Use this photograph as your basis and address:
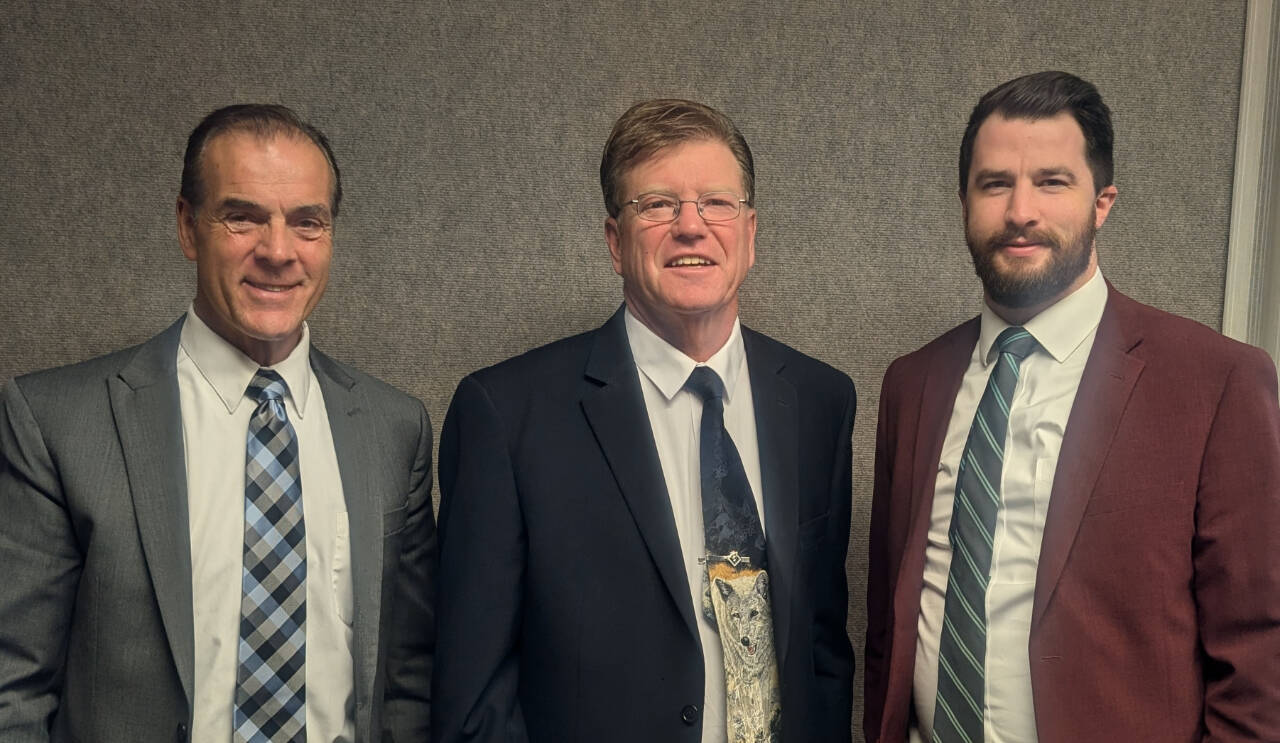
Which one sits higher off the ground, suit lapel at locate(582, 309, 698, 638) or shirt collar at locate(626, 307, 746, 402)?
shirt collar at locate(626, 307, 746, 402)

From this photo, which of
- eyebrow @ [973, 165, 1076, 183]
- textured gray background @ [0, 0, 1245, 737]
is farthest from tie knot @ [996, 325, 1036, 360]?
textured gray background @ [0, 0, 1245, 737]

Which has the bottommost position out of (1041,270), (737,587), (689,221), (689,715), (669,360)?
(689,715)

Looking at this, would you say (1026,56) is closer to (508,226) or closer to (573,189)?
(573,189)

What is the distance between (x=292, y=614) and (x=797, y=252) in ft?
4.48

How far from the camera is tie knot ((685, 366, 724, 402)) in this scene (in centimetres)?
180

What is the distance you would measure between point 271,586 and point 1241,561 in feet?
4.71

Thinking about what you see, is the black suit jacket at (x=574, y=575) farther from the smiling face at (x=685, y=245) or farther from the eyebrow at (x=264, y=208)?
the eyebrow at (x=264, y=208)

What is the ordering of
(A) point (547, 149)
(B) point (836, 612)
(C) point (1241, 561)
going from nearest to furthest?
(C) point (1241, 561)
(B) point (836, 612)
(A) point (547, 149)

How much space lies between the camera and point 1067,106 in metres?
1.72

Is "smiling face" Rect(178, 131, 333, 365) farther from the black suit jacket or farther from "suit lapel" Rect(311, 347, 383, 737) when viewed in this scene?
the black suit jacket

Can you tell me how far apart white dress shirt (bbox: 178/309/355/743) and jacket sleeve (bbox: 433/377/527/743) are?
160mm

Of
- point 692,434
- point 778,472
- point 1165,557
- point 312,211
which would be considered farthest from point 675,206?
point 1165,557

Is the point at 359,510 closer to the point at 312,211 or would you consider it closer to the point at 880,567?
the point at 312,211

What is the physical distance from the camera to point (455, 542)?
174 centimetres
